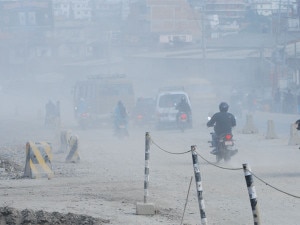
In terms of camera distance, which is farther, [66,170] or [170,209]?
[66,170]

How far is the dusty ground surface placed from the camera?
12.7m

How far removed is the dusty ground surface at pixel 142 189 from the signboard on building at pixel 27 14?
58398mm

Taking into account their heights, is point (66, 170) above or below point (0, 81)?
above

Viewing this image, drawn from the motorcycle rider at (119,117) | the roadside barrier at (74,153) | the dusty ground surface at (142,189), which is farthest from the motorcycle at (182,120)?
the roadside barrier at (74,153)

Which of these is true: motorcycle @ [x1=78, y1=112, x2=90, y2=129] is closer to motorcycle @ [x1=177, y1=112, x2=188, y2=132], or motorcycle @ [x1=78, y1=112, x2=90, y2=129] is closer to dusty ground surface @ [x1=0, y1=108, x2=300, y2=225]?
motorcycle @ [x1=177, y1=112, x2=188, y2=132]

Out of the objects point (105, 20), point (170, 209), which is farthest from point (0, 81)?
point (170, 209)

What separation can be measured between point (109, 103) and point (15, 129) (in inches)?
219

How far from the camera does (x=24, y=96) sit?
89.8 m

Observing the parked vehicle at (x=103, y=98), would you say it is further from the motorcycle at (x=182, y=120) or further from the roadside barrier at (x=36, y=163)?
the roadside barrier at (x=36, y=163)

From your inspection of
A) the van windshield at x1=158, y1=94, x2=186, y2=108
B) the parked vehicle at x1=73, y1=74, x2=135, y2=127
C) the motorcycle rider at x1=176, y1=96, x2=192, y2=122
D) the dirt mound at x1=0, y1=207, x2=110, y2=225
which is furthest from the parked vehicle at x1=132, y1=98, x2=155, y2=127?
the dirt mound at x1=0, y1=207, x2=110, y2=225

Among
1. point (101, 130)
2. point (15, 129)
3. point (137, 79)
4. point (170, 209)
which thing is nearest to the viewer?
point (170, 209)

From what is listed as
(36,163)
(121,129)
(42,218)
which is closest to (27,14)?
(121,129)

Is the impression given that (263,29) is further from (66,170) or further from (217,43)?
(66,170)

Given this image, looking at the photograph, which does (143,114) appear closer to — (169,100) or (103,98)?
(103,98)
